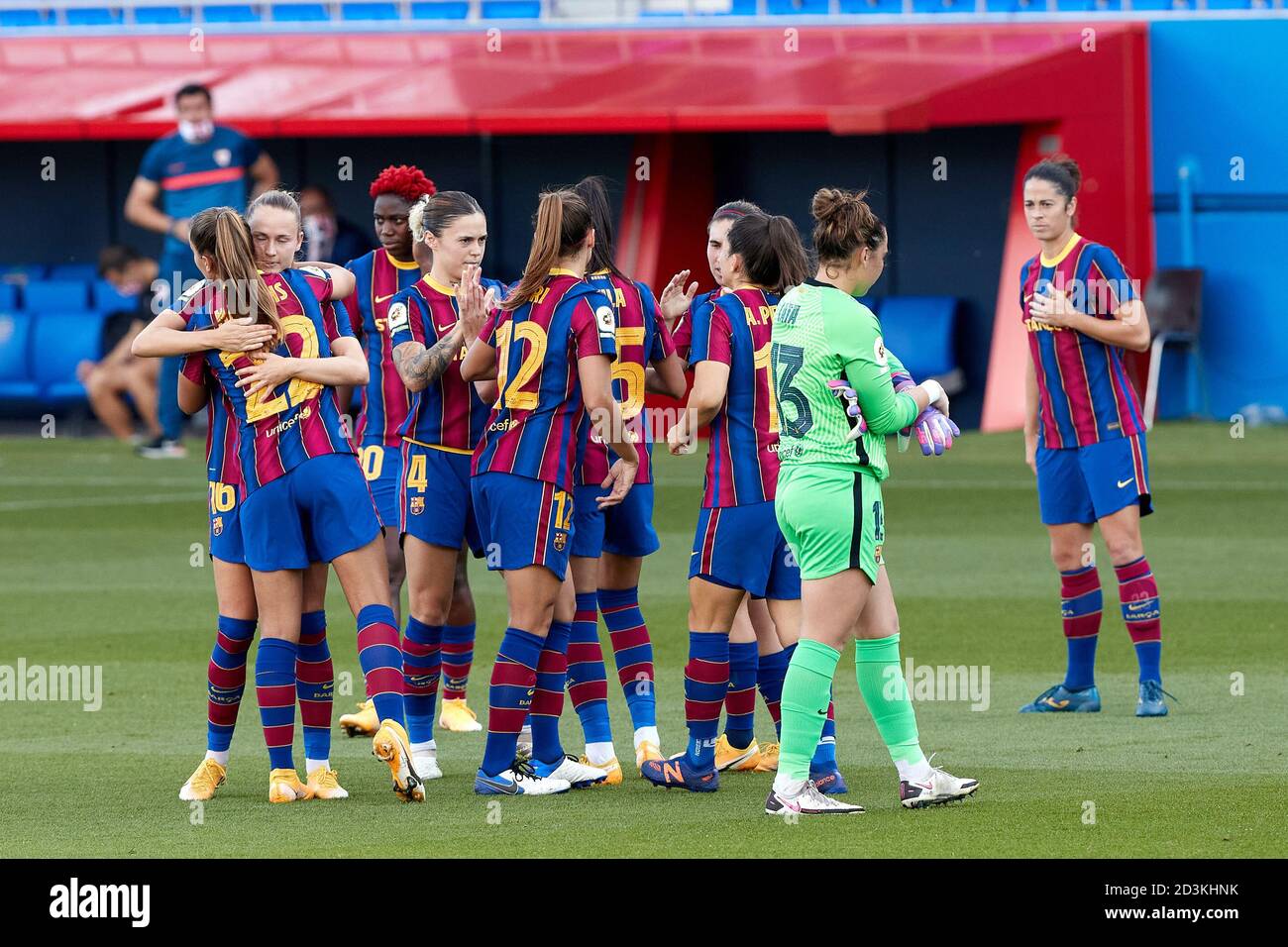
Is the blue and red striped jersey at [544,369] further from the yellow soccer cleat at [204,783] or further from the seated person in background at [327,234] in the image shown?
the seated person in background at [327,234]

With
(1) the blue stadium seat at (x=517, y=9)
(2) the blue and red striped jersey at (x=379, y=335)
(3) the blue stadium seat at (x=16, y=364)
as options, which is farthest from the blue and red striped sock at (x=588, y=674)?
(1) the blue stadium seat at (x=517, y=9)

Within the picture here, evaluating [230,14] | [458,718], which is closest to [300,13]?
[230,14]

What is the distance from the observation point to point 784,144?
2406cm

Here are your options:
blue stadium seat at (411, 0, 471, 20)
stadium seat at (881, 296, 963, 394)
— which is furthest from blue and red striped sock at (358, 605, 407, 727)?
blue stadium seat at (411, 0, 471, 20)

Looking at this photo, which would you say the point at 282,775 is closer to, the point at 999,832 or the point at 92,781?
the point at 92,781

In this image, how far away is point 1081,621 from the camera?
8.97 meters

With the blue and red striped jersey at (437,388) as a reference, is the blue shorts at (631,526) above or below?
below

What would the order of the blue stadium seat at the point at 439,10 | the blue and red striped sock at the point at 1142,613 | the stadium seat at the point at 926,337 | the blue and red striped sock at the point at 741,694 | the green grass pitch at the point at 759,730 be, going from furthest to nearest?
A: the blue stadium seat at the point at 439,10
the stadium seat at the point at 926,337
the blue and red striped sock at the point at 1142,613
the blue and red striped sock at the point at 741,694
the green grass pitch at the point at 759,730

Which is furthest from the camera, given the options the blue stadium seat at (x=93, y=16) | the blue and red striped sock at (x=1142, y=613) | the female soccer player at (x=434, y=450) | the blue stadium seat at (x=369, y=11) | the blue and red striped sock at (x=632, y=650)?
the blue stadium seat at (x=93, y=16)

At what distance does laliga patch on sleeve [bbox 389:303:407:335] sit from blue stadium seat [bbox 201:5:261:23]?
67.3ft

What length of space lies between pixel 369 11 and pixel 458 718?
19.5 metres

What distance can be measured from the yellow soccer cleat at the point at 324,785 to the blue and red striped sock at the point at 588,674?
865 mm

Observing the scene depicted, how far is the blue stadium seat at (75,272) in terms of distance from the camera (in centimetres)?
2489
